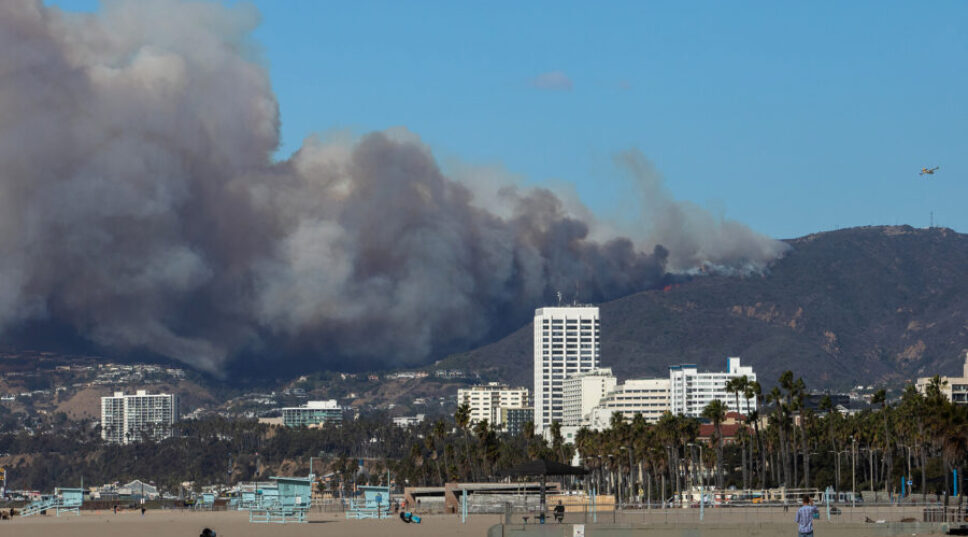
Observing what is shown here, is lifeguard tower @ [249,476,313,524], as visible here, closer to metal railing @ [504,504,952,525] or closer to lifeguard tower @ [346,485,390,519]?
lifeguard tower @ [346,485,390,519]

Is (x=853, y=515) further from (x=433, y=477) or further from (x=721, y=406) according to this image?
(x=433, y=477)

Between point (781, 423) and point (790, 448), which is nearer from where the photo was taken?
point (781, 423)

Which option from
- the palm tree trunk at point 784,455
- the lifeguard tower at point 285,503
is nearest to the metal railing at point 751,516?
the lifeguard tower at point 285,503

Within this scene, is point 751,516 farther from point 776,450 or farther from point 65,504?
point 776,450

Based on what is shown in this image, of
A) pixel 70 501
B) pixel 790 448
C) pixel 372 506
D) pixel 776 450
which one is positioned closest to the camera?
pixel 372 506

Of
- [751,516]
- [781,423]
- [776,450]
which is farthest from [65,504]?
[751,516]

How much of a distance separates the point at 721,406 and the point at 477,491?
39.5 m

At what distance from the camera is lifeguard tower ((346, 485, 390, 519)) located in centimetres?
9538

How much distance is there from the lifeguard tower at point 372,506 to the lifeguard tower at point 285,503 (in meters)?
3.00

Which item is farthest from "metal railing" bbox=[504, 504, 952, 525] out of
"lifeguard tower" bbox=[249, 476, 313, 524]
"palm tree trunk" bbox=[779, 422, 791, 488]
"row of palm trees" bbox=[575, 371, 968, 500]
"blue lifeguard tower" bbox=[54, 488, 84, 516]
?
"blue lifeguard tower" bbox=[54, 488, 84, 516]

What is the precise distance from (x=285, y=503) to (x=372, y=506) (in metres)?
6.31

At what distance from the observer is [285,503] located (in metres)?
99.6

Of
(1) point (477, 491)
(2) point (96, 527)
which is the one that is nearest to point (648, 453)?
(1) point (477, 491)

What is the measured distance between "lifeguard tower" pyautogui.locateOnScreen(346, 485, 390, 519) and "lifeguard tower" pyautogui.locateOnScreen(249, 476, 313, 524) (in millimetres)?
3003
